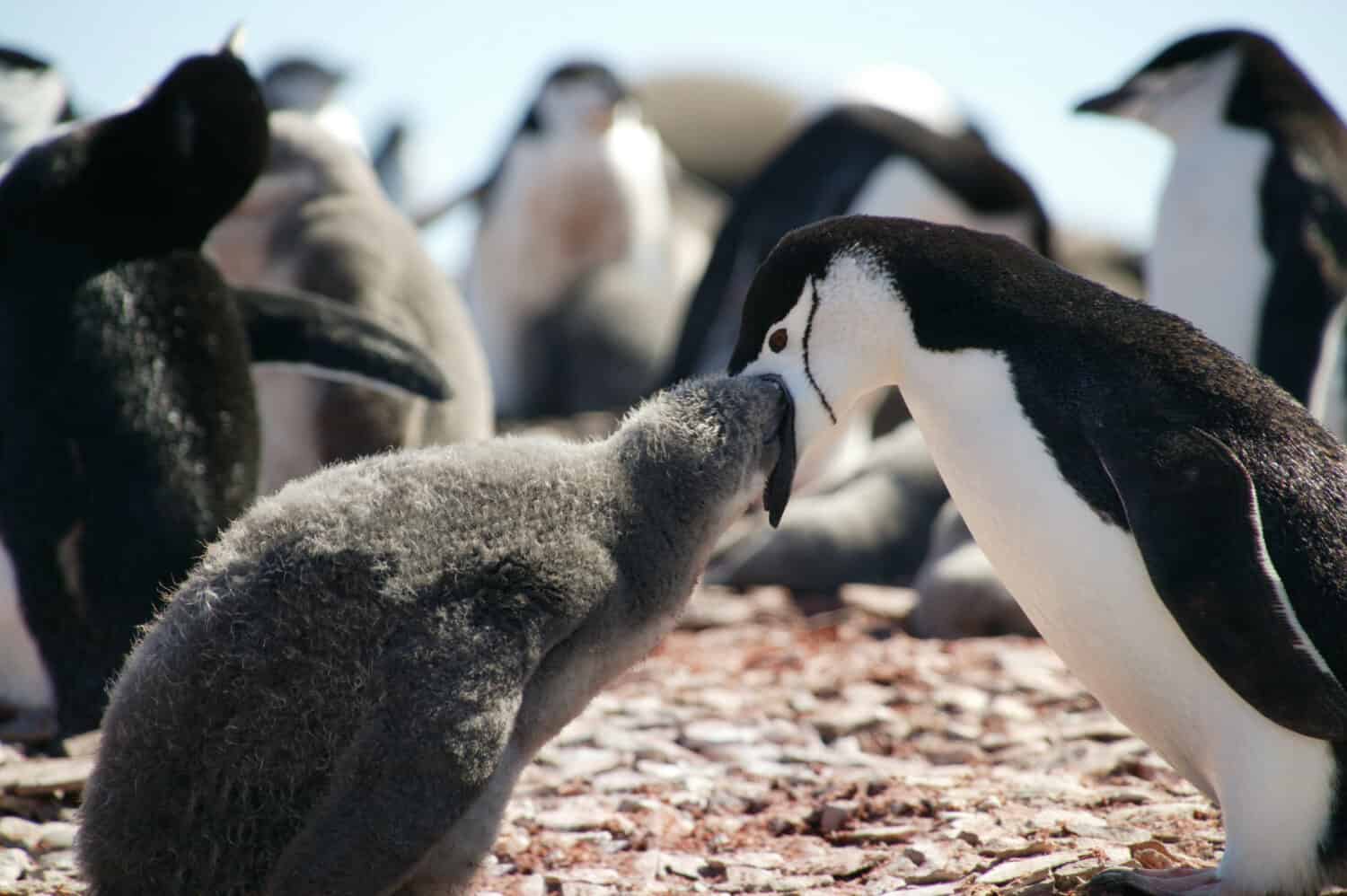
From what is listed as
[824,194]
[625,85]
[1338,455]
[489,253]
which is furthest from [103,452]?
[625,85]

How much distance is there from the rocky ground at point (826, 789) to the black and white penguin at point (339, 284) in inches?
43.5

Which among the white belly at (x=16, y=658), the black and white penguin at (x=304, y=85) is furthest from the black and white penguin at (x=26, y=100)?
the black and white penguin at (x=304, y=85)

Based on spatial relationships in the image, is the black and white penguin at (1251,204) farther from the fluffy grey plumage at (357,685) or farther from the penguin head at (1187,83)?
the fluffy grey plumage at (357,685)

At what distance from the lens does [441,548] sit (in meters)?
2.71

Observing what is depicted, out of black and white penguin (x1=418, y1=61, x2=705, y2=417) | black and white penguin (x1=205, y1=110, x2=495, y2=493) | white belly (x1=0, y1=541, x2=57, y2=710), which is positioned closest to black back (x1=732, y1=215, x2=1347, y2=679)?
white belly (x1=0, y1=541, x2=57, y2=710)

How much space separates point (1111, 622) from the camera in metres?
2.96

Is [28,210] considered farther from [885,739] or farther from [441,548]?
[885,739]

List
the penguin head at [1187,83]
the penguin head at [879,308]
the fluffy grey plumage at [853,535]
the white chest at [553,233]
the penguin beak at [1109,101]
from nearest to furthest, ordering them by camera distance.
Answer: the penguin head at [879,308], the penguin head at [1187,83], the penguin beak at [1109,101], the fluffy grey plumage at [853,535], the white chest at [553,233]

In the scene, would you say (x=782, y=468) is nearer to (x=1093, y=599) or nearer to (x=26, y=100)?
(x=1093, y=599)

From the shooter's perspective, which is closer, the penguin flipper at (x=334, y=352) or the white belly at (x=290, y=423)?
the penguin flipper at (x=334, y=352)

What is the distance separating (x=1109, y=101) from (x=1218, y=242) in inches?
32.9

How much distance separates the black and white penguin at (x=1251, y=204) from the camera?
18.8ft

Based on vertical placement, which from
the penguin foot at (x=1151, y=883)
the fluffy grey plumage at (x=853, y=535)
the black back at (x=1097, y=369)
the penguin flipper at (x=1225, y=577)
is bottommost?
the penguin foot at (x=1151, y=883)

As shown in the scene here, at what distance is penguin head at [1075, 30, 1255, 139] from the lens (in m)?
6.14
